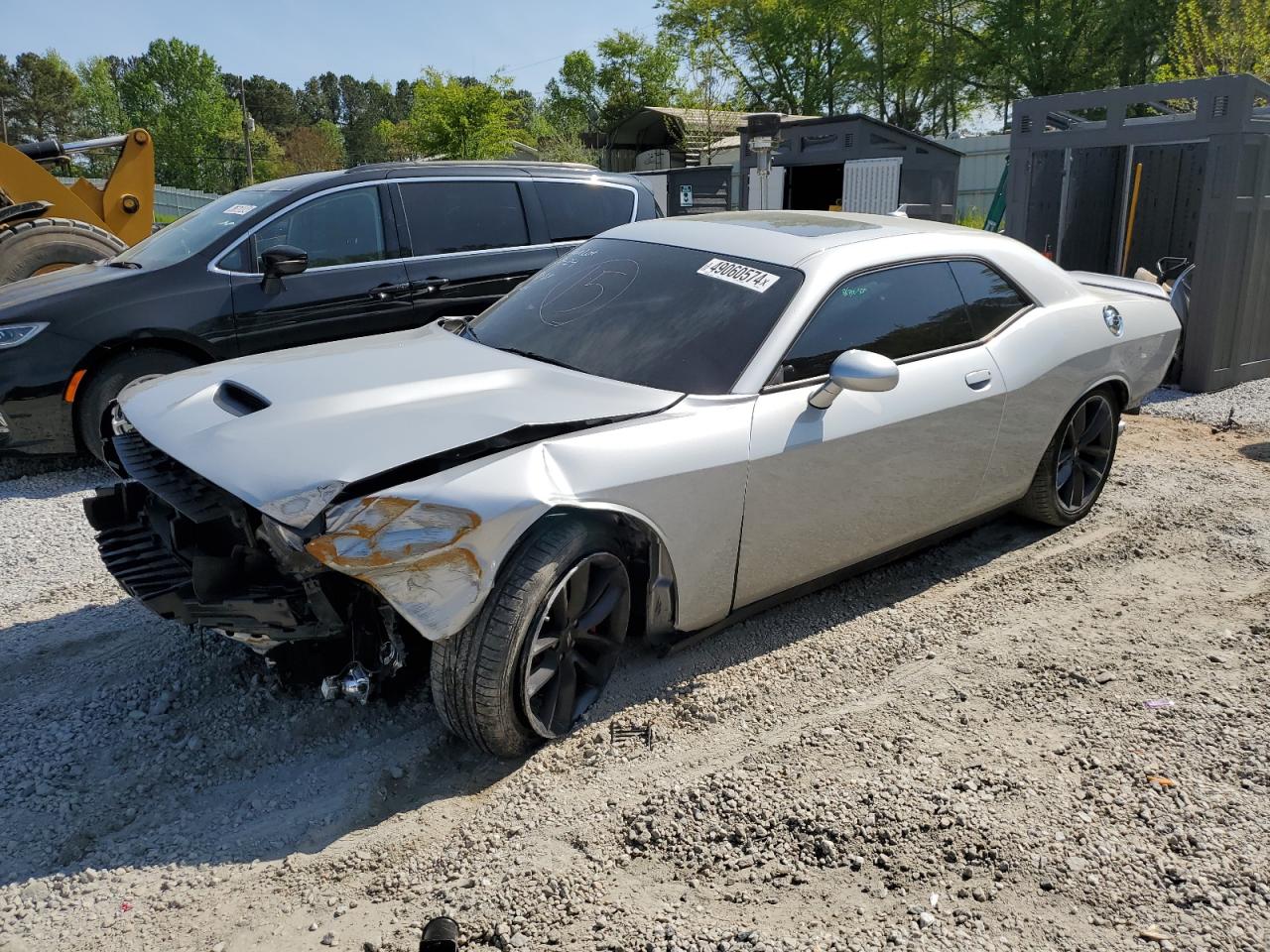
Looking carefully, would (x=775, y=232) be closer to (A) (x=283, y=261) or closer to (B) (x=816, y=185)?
(A) (x=283, y=261)

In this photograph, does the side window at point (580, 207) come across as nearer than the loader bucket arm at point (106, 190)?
Yes

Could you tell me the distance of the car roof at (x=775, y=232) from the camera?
13.0ft

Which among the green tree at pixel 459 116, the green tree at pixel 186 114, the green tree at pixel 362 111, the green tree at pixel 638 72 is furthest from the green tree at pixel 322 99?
the green tree at pixel 459 116

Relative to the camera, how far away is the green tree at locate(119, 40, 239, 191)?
59.8 m

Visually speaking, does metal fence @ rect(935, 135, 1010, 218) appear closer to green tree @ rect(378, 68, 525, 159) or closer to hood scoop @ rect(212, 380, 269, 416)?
green tree @ rect(378, 68, 525, 159)

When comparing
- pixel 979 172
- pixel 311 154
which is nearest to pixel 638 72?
pixel 311 154

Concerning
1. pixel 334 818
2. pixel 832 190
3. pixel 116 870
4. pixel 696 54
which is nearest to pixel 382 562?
pixel 334 818

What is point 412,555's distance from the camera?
2.63 meters

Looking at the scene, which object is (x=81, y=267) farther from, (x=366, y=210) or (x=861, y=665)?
(x=861, y=665)

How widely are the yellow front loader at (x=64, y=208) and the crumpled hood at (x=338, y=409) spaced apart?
5136mm

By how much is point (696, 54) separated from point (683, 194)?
118 feet

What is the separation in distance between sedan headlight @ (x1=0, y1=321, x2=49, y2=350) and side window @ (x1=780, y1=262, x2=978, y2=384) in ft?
15.4

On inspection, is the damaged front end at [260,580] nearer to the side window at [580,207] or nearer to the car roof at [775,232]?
the car roof at [775,232]

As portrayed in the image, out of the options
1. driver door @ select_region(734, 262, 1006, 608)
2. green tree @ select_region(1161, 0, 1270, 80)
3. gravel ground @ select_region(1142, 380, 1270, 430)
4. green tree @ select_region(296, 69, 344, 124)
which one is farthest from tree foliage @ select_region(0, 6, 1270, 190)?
green tree @ select_region(296, 69, 344, 124)
